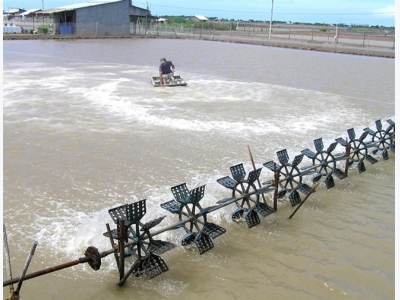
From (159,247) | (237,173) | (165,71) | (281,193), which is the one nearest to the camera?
(159,247)

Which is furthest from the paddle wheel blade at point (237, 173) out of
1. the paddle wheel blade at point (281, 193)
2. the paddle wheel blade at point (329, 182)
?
the paddle wheel blade at point (329, 182)

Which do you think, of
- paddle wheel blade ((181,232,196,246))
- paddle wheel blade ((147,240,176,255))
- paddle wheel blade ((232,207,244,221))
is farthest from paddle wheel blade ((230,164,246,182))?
paddle wheel blade ((147,240,176,255))

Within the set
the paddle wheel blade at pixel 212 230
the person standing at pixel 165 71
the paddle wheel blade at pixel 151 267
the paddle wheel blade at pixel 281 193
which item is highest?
the person standing at pixel 165 71

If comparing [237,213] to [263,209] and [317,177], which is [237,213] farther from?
[317,177]

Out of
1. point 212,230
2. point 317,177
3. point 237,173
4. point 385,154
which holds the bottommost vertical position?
point 212,230

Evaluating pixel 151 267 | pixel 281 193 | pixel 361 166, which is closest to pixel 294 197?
pixel 281 193

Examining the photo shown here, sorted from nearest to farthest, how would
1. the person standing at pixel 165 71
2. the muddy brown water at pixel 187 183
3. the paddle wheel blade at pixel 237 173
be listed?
the muddy brown water at pixel 187 183 < the paddle wheel blade at pixel 237 173 < the person standing at pixel 165 71

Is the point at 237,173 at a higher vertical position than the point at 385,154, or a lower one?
higher

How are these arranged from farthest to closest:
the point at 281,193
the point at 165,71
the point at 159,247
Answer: the point at 165,71
the point at 281,193
the point at 159,247

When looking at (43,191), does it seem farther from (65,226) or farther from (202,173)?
(202,173)

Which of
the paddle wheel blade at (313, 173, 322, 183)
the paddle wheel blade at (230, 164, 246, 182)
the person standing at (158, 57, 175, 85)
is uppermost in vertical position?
the person standing at (158, 57, 175, 85)

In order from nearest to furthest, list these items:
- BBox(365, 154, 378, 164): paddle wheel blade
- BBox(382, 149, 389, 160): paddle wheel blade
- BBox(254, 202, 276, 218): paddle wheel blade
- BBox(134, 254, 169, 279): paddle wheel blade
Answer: BBox(134, 254, 169, 279): paddle wheel blade, BBox(254, 202, 276, 218): paddle wheel blade, BBox(365, 154, 378, 164): paddle wheel blade, BBox(382, 149, 389, 160): paddle wheel blade

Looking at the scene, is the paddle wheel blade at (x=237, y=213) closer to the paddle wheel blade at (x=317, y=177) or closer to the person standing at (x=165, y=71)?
the paddle wheel blade at (x=317, y=177)

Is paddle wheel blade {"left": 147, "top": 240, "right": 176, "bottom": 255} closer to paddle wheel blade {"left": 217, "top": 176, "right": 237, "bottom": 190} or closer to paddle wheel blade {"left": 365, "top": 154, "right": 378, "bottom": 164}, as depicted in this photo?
paddle wheel blade {"left": 217, "top": 176, "right": 237, "bottom": 190}
